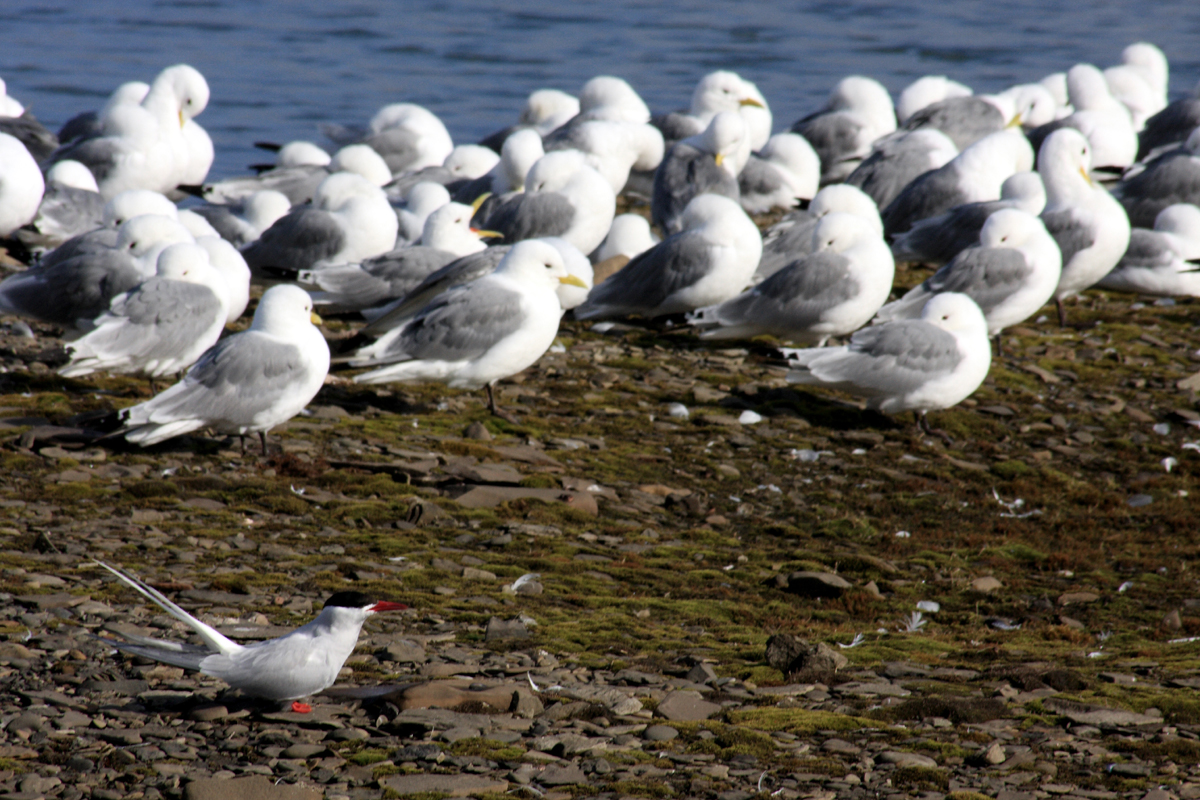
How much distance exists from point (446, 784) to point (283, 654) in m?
0.60

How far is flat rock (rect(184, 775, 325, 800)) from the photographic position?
2.99 metres

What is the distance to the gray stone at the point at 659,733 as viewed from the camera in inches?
139

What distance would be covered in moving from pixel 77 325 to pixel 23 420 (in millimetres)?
1579

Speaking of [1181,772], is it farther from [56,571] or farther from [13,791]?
[56,571]

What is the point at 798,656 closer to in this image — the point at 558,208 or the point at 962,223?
the point at 558,208

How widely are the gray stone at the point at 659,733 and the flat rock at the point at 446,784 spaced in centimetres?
51

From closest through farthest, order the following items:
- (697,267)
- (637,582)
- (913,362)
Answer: (637,582), (913,362), (697,267)

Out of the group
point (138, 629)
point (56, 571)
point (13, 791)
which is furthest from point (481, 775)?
point (56, 571)

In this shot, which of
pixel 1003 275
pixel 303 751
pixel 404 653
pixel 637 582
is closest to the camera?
pixel 303 751

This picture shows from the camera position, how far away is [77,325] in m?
7.81

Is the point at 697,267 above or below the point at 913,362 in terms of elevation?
above

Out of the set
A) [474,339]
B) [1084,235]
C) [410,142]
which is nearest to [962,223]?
[1084,235]

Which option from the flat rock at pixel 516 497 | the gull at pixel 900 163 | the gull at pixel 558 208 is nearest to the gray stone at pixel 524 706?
the flat rock at pixel 516 497

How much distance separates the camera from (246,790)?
3.01 m
